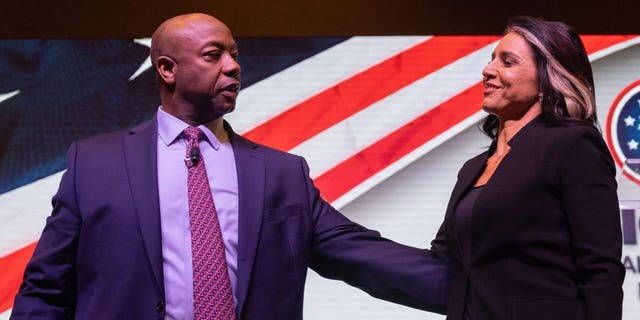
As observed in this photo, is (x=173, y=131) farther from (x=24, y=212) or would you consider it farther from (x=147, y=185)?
(x=24, y=212)

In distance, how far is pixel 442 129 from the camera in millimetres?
3141

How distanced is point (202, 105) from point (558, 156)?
0.92 meters

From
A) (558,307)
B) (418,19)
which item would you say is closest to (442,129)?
(418,19)

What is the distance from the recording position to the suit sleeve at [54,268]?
2.11 metres

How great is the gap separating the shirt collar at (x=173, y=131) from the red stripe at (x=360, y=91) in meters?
0.85

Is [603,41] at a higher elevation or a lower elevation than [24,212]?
higher

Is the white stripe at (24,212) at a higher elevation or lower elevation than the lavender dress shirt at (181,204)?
lower

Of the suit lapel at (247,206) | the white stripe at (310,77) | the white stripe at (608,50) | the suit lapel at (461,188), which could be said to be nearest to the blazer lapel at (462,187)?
the suit lapel at (461,188)

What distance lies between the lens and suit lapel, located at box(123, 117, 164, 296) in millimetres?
2062

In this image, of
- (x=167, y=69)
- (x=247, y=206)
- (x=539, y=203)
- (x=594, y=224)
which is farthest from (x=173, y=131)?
(x=594, y=224)

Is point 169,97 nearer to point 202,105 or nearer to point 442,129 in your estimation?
point 202,105

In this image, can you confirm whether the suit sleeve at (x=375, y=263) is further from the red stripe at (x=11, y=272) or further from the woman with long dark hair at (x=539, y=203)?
the red stripe at (x=11, y=272)

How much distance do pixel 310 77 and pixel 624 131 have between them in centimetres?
117

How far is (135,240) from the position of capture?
2.09m
